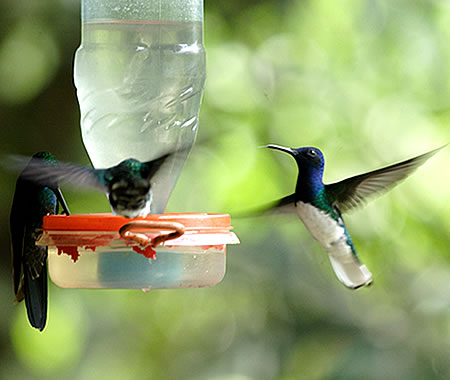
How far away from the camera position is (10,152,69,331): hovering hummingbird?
2887 mm

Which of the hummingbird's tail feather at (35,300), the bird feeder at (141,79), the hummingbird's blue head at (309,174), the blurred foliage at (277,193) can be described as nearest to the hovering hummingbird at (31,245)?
the hummingbird's tail feather at (35,300)

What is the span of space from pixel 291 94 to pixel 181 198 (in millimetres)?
909

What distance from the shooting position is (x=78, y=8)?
4.59 meters

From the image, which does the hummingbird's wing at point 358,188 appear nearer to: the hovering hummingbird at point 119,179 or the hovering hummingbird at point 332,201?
the hovering hummingbird at point 332,201

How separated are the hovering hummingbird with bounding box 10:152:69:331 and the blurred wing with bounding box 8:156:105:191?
47 cm

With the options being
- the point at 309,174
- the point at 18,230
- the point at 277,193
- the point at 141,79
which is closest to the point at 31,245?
the point at 18,230

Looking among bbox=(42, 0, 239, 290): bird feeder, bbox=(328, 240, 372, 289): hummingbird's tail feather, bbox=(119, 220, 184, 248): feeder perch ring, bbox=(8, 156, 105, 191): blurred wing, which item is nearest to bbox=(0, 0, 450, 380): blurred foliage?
bbox=(42, 0, 239, 290): bird feeder

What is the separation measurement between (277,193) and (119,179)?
236 centimetres

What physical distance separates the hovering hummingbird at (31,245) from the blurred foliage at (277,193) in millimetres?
1464

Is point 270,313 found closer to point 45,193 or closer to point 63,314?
point 63,314

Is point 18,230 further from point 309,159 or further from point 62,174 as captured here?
point 309,159

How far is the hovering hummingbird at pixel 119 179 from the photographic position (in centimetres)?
225

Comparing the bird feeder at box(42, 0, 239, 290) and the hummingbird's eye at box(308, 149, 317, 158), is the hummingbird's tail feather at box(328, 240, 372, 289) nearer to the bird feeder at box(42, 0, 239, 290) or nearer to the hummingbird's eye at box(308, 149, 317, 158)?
the hummingbird's eye at box(308, 149, 317, 158)

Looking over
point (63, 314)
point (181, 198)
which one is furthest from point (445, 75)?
point (63, 314)
